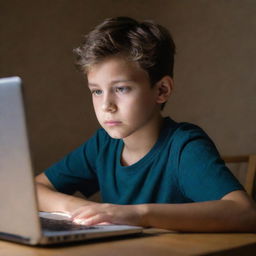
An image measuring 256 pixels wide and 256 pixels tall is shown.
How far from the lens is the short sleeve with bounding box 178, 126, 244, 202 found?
3.47 ft

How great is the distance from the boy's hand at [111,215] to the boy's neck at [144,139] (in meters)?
0.40

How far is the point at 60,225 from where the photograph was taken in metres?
0.89

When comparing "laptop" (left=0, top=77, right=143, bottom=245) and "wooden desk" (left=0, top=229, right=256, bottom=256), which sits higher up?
"laptop" (left=0, top=77, right=143, bottom=245)

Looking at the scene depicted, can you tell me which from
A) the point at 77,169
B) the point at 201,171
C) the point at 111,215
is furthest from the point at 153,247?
the point at 77,169

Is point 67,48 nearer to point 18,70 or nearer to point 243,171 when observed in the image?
point 18,70

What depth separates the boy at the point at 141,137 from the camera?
1.14 meters

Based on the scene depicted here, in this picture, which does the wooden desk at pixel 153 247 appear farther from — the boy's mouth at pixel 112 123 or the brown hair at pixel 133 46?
the brown hair at pixel 133 46

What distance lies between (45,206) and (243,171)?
1.36 metres

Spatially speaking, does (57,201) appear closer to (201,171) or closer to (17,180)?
(201,171)

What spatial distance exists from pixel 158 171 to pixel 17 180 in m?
0.61

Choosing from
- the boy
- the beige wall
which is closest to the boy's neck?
the boy

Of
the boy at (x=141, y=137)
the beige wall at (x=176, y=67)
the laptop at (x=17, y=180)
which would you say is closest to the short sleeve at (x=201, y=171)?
the boy at (x=141, y=137)

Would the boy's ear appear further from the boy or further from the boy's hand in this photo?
the boy's hand

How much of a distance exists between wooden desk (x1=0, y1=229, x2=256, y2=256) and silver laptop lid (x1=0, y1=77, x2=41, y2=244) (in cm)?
4
